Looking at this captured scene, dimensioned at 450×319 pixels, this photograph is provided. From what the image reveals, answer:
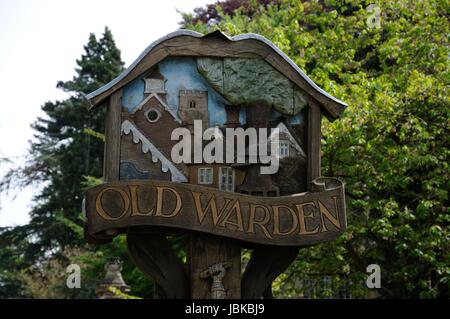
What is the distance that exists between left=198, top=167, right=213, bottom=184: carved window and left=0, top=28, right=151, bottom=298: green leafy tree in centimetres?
2265

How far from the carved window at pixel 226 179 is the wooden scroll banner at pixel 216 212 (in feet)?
0.87

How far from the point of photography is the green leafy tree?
103 ft

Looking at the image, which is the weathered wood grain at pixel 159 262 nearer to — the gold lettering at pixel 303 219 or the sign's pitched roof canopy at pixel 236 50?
the gold lettering at pixel 303 219

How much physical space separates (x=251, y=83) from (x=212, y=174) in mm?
1005

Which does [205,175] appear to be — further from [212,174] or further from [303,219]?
[303,219]

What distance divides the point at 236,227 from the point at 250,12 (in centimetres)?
1604

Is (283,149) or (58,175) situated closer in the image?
(283,149)

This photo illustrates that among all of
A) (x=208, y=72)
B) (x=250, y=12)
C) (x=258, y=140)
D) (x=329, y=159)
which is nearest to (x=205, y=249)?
(x=258, y=140)

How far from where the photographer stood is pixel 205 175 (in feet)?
23.8

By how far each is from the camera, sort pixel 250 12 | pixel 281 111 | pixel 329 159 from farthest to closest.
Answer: pixel 250 12, pixel 329 159, pixel 281 111

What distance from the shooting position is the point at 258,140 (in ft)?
24.1

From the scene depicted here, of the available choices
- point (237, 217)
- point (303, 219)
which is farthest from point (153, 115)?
point (303, 219)

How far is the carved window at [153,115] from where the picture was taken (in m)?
7.30
